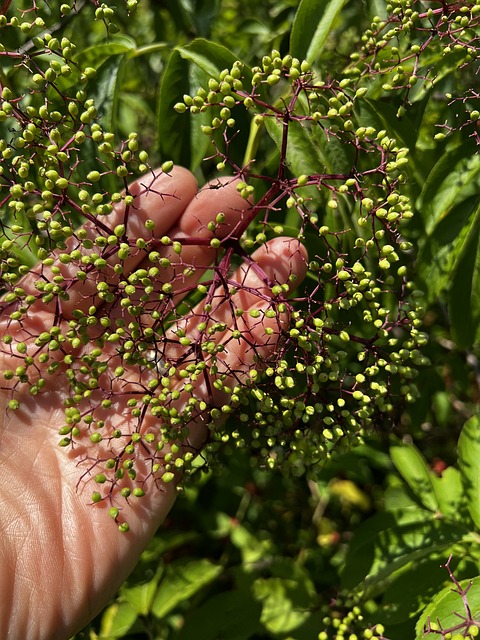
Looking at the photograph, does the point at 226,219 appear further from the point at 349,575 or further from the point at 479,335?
the point at 349,575

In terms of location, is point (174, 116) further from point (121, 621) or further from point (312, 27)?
point (121, 621)

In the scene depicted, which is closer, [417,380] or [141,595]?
[141,595]

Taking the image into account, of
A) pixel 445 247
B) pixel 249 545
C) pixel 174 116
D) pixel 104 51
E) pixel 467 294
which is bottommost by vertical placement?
pixel 249 545

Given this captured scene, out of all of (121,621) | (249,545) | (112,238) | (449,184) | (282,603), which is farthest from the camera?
(249,545)

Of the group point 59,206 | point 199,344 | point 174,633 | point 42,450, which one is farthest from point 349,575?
point 59,206

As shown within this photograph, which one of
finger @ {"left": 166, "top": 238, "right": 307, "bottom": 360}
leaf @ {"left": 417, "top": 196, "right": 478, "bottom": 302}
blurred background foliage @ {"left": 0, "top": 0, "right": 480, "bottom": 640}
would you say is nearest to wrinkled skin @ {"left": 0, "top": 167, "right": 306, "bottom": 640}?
finger @ {"left": 166, "top": 238, "right": 307, "bottom": 360}

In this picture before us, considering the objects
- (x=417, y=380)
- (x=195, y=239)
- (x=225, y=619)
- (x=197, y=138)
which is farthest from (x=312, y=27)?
(x=225, y=619)

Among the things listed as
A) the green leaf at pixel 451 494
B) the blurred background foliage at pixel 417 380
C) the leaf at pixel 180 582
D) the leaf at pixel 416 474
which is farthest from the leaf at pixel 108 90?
the leaf at pixel 180 582
